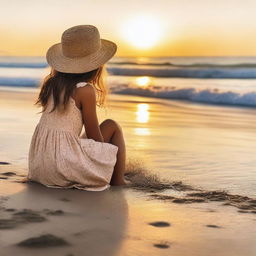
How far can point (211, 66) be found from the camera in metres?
22.0

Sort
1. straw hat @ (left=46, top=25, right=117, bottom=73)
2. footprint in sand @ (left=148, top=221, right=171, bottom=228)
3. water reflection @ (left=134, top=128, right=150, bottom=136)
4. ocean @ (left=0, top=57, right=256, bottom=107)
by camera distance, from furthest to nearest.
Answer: ocean @ (left=0, top=57, right=256, bottom=107), water reflection @ (left=134, top=128, right=150, bottom=136), straw hat @ (left=46, top=25, right=117, bottom=73), footprint in sand @ (left=148, top=221, right=171, bottom=228)

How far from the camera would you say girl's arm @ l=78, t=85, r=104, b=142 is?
12.4 feet

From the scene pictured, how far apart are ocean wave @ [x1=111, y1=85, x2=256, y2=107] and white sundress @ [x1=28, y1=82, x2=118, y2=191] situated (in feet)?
25.1

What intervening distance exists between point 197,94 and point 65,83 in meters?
9.46

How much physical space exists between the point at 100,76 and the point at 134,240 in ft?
4.99

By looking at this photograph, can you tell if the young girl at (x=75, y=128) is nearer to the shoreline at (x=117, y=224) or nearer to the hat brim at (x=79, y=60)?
the hat brim at (x=79, y=60)

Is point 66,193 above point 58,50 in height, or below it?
below

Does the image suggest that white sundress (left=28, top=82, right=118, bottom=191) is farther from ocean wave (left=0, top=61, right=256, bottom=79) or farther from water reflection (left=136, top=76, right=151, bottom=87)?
ocean wave (left=0, top=61, right=256, bottom=79)

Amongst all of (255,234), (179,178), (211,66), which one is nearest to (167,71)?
(211,66)

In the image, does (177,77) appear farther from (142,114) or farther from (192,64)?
(142,114)

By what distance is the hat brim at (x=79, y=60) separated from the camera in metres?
3.84

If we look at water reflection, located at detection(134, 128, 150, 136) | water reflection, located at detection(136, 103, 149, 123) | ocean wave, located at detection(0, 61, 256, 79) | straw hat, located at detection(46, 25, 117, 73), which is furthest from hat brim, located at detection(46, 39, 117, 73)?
ocean wave, located at detection(0, 61, 256, 79)

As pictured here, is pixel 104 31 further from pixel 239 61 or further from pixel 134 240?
pixel 134 240

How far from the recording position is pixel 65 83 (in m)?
3.80
